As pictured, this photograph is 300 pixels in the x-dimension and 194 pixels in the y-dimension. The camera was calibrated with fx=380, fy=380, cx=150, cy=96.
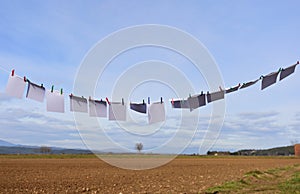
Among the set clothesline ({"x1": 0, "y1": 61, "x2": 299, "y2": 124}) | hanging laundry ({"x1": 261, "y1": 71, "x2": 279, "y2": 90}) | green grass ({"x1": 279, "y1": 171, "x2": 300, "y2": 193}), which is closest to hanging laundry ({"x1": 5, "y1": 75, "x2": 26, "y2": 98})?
clothesline ({"x1": 0, "y1": 61, "x2": 299, "y2": 124})

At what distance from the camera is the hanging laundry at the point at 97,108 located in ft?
44.5

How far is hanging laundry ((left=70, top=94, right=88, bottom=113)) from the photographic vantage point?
43.5ft

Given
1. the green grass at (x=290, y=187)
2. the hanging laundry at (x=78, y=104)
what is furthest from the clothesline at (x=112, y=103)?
the green grass at (x=290, y=187)

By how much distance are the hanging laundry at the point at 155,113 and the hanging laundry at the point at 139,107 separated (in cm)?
19

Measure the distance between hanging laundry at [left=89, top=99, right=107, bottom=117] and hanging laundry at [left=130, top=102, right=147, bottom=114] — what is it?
1010 millimetres

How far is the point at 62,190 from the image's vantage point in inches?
809

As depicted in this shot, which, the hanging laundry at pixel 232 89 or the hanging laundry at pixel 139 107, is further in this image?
the hanging laundry at pixel 139 107

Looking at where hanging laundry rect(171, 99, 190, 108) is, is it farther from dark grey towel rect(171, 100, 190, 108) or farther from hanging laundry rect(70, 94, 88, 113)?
hanging laundry rect(70, 94, 88, 113)

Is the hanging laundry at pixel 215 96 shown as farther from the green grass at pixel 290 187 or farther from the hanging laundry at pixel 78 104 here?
the green grass at pixel 290 187

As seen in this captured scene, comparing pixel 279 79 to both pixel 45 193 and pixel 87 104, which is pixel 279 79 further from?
pixel 45 193

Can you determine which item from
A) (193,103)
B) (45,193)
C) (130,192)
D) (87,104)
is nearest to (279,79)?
(193,103)

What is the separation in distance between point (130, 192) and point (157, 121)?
6834 mm

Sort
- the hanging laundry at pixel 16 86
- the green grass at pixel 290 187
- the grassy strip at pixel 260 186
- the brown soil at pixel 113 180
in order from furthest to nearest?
1. the brown soil at pixel 113 180
2. the grassy strip at pixel 260 186
3. the green grass at pixel 290 187
4. the hanging laundry at pixel 16 86

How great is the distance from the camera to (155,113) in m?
13.5
